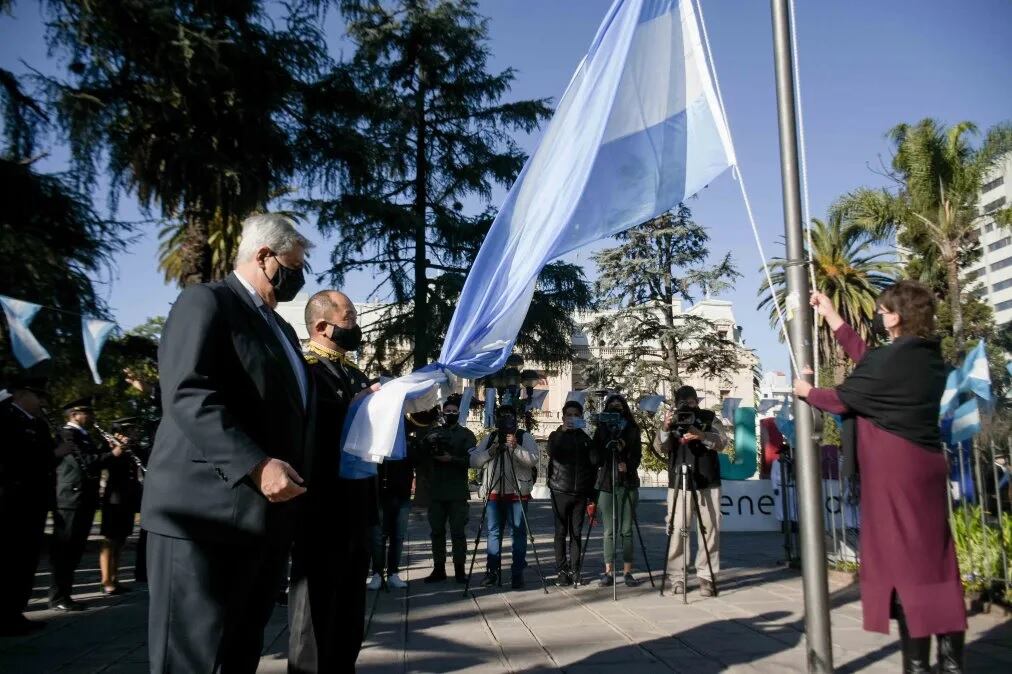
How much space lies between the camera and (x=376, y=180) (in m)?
16.3

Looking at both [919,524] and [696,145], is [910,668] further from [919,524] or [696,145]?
[696,145]

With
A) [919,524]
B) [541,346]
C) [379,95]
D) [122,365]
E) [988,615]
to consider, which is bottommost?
[988,615]

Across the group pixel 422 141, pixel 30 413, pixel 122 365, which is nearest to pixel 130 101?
pixel 122 365

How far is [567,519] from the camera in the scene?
9.09m

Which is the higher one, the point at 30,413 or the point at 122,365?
the point at 122,365

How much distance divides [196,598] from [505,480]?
644cm

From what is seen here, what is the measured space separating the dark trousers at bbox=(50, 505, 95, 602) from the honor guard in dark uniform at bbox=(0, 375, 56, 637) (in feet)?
1.50

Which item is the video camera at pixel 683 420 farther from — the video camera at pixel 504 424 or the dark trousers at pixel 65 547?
the dark trousers at pixel 65 547

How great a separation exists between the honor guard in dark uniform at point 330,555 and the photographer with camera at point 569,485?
5.09 m

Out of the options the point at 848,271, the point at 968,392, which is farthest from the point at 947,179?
the point at 968,392

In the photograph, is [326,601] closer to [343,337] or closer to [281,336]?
[343,337]

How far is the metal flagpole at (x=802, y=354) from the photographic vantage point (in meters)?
3.66

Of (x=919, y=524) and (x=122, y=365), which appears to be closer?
(x=919, y=524)

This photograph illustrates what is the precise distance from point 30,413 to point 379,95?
11166 millimetres
